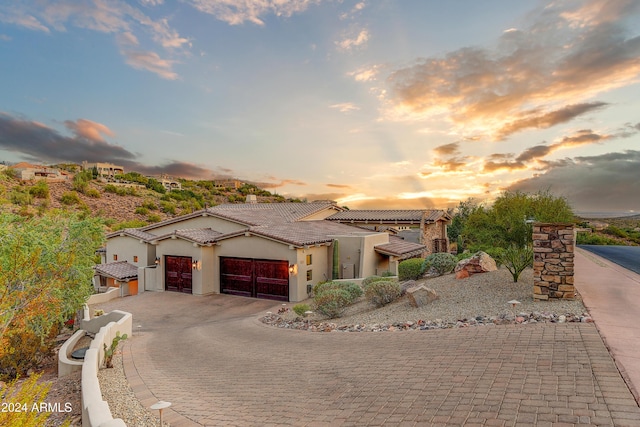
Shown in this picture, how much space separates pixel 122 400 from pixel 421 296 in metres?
9.54

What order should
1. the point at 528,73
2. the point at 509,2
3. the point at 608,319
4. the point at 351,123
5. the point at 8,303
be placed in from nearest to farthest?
1. the point at 8,303
2. the point at 608,319
3. the point at 509,2
4. the point at 528,73
5. the point at 351,123

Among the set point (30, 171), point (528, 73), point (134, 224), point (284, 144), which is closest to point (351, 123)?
point (284, 144)

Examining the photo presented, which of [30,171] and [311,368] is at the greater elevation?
[30,171]

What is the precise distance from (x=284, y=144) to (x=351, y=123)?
6.61m

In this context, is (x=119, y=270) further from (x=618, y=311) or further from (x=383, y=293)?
(x=618, y=311)

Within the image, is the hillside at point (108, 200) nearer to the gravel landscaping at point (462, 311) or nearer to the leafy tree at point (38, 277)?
the leafy tree at point (38, 277)

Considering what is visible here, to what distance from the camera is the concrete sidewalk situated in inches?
248

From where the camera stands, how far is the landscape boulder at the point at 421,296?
1288 cm

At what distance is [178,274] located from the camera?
24328 mm

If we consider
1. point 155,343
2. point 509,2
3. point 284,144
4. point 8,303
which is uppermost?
point 509,2

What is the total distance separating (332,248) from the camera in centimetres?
2395

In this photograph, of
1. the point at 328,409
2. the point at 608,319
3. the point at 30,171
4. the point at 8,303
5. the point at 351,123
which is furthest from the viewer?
the point at 30,171

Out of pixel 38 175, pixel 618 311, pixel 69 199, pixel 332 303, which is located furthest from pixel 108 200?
pixel 618 311

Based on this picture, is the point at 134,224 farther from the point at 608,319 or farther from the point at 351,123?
the point at 608,319
